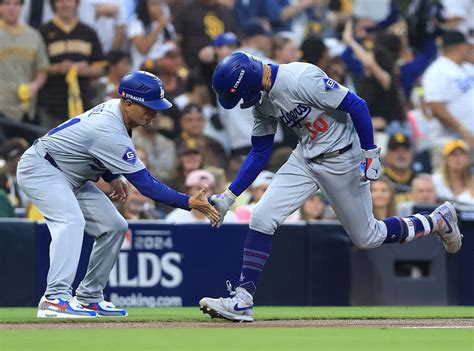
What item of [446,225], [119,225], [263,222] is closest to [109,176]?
[119,225]

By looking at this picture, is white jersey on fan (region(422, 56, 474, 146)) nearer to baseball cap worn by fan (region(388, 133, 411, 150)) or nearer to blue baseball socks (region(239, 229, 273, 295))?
baseball cap worn by fan (region(388, 133, 411, 150))

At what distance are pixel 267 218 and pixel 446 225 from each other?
64.7 inches

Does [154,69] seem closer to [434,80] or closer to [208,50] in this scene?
[208,50]

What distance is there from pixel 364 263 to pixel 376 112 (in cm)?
374

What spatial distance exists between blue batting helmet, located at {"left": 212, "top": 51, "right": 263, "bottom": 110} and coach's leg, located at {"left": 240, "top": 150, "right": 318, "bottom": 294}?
720mm

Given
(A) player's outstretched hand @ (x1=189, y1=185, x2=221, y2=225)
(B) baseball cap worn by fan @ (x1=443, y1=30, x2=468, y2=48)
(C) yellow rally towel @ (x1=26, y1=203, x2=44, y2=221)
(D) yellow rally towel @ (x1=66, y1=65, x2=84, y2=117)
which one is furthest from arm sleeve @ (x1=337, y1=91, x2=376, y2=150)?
(B) baseball cap worn by fan @ (x1=443, y1=30, x2=468, y2=48)

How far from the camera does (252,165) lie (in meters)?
A: 8.43

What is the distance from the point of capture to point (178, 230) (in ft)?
36.8

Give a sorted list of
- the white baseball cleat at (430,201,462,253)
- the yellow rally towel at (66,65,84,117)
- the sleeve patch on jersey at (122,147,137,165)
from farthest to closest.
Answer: the yellow rally towel at (66,65,84,117) → the white baseball cleat at (430,201,462,253) → the sleeve patch on jersey at (122,147,137,165)

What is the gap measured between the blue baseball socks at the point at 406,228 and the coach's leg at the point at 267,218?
75 cm

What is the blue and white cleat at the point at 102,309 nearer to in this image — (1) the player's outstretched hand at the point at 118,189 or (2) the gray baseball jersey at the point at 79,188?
(2) the gray baseball jersey at the point at 79,188

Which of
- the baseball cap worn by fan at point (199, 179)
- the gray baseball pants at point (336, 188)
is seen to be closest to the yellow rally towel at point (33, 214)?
the baseball cap worn by fan at point (199, 179)

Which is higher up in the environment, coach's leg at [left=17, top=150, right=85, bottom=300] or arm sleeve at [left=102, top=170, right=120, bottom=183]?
arm sleeve at [left=102, top=170, right=120, bottom=183]

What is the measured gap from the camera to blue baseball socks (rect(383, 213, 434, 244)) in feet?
28.5
